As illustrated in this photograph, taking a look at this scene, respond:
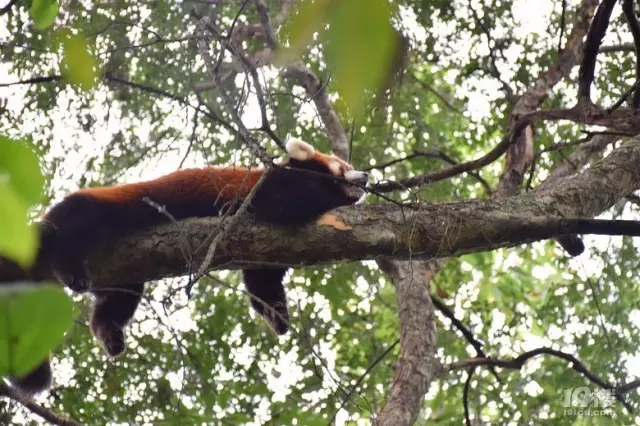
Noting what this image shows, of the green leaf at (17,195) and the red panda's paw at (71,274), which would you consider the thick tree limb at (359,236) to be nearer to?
the red panda's paw at (71,274)

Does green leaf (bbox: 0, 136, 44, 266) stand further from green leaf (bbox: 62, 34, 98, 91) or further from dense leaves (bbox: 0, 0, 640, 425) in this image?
dense leaves (bbox: 0, 0, 640, 425)

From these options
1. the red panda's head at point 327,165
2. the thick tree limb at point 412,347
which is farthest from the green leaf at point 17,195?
the red panda's head at point 327,165

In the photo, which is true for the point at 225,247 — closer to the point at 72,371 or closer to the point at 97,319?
the point at 97,319

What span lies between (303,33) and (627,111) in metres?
3.27

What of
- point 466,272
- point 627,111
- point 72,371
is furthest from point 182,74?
point 466,272

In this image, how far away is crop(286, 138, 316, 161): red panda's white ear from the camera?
3.76 metres

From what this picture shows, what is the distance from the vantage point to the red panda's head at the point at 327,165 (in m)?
3.72

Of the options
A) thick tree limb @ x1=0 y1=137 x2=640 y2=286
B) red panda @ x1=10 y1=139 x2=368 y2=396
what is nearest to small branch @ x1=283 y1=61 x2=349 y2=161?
red panda @ x1=10 y1=139 x2=368 y2=396

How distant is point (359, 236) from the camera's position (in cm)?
271

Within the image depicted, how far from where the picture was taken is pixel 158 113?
14.9 feet

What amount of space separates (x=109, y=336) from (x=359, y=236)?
1662mm

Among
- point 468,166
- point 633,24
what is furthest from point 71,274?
point 633,24

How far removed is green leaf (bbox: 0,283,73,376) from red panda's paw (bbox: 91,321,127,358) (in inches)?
124

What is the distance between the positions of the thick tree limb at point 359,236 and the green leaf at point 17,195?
1949 millimetres
